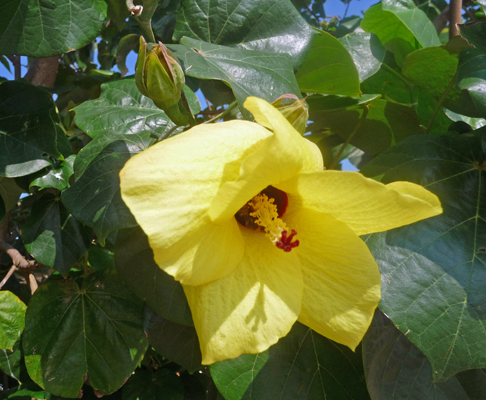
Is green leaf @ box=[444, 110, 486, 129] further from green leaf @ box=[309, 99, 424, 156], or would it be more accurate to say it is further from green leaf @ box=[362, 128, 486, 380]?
green leaf @ box=[362, 128, 486, 380]

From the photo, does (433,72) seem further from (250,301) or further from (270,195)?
(250,301)

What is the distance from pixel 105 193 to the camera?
743 mm

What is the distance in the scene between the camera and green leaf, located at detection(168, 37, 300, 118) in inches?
28.7

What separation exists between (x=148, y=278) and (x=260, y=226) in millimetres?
315

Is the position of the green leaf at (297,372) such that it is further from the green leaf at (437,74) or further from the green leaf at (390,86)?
the green leaf at (390,86)

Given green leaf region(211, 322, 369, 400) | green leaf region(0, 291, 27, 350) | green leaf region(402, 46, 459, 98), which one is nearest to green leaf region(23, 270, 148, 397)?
green leaf region(0, 291, 27, 350)

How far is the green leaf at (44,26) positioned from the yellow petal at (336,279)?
639 millimetres

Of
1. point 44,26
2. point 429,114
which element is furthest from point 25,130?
point 429,114

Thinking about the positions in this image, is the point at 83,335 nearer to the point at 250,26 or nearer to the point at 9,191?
the point at 9,191

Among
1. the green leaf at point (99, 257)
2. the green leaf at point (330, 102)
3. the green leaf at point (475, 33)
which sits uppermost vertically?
the green leaf at point (475, 33)

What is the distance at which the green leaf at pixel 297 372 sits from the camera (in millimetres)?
831

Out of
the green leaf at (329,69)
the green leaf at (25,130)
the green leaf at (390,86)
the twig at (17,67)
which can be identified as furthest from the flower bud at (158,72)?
the twig at (17,67)

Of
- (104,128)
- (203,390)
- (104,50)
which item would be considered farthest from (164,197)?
(104,50)

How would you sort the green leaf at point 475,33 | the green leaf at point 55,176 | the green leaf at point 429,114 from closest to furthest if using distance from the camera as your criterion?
1. the green leaf at point 475,33
2. the green leaf at point 55,176
3. the green leaf at point 429,114
